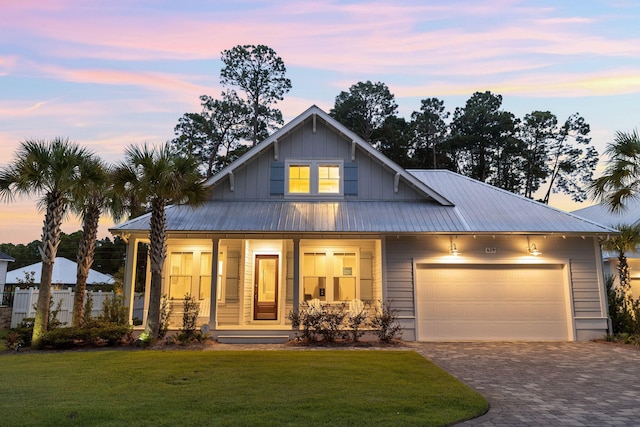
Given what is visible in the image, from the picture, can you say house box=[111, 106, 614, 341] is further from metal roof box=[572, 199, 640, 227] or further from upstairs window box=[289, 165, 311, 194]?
metal roof box=[572, 199, 640, 227]

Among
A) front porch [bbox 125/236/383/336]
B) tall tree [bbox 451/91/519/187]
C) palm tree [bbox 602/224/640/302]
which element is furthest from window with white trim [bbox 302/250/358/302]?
tall tree [bbox 451/91/519/187]

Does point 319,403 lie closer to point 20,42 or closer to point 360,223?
point 360,223

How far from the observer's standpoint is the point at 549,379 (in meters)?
6.88

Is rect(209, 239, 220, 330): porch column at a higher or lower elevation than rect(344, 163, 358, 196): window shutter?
lower

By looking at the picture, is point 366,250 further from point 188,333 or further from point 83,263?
point 83,263

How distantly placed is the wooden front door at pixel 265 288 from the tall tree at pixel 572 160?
27.4m

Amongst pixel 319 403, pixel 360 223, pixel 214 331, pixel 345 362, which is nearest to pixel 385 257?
pixel 360 223

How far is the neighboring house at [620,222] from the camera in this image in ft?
48.5

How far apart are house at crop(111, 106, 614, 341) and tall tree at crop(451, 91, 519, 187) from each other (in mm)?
20297

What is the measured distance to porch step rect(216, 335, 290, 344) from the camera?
36.0ft

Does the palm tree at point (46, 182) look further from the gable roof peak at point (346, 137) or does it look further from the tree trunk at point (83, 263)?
the gable roof peak at point (346, 137)

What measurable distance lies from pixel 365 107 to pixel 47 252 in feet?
89.6

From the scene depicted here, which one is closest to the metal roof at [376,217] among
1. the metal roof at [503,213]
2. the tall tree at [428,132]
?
the metal roof at [503,213]

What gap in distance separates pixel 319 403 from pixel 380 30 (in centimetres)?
1151
